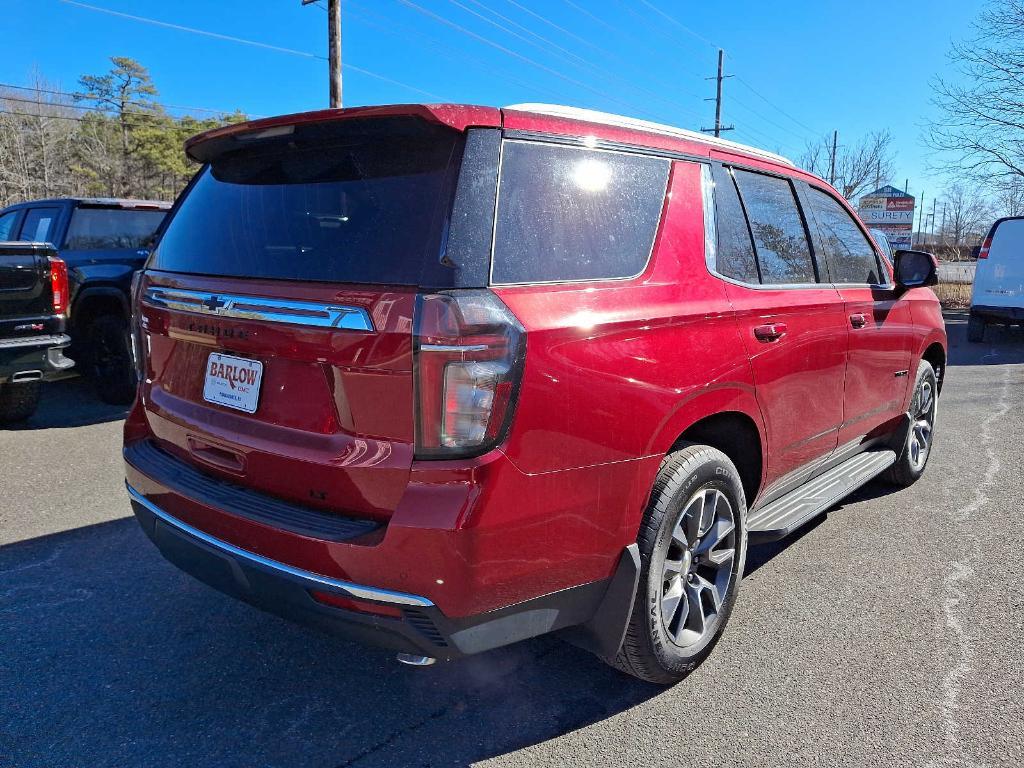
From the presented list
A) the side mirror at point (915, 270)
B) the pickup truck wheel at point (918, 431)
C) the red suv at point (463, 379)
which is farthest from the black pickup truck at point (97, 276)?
the pickup truck wheel at point (918, 431)

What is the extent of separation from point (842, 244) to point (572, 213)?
228 centimetres

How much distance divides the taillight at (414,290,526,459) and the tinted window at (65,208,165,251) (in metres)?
6.44

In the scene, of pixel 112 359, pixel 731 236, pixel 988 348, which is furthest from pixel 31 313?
pixel 988 348

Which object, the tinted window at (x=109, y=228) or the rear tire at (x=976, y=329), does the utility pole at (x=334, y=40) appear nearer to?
the tinted window at (x=109, y=228)

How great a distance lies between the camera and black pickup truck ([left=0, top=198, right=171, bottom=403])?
6820 millimetres

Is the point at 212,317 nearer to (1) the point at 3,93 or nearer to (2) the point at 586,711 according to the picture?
(2) the point at 586,711

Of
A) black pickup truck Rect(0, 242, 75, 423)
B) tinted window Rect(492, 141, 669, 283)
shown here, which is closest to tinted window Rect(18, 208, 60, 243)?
black pickup truck Rect(0, 242, 75, 423)

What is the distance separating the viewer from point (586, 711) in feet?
8.25

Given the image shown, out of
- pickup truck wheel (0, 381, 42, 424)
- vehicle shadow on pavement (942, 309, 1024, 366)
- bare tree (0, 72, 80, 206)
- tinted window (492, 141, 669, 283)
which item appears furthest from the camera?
bare tree (0, 72, 80, 206)

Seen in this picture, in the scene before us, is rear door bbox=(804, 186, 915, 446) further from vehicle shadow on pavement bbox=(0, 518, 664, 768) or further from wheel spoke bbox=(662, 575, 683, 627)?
vehicle shadow on pavement bbox=(0, 518, 664, 768)

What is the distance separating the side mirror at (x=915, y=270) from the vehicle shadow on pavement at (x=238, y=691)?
9.56ft

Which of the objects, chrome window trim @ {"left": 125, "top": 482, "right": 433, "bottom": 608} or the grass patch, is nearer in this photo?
chrome window trim @ {"left": 125, "top": 482, "right": 433, "bottom": 608}

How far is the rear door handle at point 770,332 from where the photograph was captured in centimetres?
286

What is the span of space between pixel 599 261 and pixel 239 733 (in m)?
1.89
